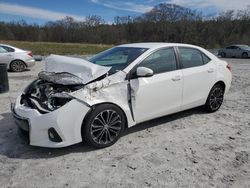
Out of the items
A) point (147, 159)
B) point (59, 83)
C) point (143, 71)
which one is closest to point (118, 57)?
point (143, 71)

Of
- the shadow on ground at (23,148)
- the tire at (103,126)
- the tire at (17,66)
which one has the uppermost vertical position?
the tire at (17,66)

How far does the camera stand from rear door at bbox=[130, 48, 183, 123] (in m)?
4.09

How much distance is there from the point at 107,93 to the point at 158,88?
974 millimetres

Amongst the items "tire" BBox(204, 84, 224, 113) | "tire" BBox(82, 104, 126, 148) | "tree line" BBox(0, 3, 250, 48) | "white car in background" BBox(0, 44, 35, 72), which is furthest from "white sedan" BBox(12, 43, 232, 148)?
"tree line" BBox(0, 3, 250, 48)

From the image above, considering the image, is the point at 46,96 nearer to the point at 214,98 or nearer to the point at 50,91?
the point at 50,91

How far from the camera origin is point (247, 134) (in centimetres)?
446

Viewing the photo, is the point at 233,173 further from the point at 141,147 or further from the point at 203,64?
the point at 203,64

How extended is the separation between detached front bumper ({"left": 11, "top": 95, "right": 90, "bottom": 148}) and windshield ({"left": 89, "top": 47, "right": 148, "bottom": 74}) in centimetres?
90

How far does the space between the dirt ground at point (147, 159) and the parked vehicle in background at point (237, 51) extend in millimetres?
23164

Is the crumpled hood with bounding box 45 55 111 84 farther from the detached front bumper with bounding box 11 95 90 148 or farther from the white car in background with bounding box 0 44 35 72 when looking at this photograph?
the white car in background with bounding box 0 44 35 72

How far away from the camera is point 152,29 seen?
58.8 meters

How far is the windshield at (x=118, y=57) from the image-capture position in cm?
425

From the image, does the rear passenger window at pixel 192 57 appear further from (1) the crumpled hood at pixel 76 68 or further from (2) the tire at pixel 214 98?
(1) the crumpled hood at pixel 76 68

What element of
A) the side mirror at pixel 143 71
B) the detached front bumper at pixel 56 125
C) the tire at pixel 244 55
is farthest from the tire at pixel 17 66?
the tire at pixel 244 55
